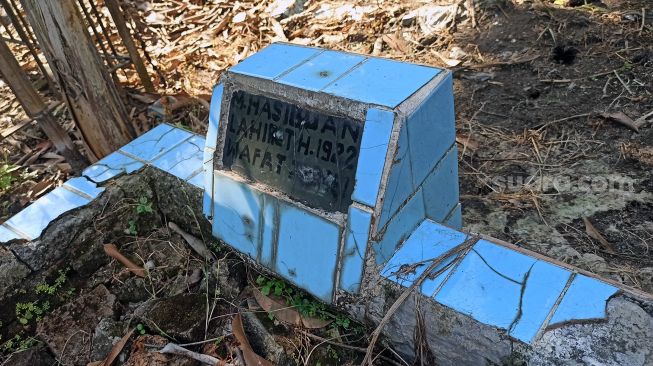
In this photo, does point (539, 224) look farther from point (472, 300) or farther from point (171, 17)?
point (171, 17)

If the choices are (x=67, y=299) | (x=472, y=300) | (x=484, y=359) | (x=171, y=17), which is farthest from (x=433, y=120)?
(x=171, y=17)

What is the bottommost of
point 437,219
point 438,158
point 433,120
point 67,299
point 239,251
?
point 67,299

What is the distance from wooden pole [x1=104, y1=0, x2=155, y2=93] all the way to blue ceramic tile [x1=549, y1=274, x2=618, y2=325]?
415 cm

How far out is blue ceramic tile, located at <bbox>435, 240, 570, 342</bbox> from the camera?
1897 mm

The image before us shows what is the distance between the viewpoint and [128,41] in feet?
14.6

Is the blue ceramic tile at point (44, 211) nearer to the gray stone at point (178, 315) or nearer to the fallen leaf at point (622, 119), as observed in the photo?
the gray stone at point (178, 315)

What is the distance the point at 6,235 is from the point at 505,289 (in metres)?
2.80

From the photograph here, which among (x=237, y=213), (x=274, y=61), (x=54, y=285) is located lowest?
(x=54, y=285)

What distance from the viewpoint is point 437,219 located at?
2566 millimetres

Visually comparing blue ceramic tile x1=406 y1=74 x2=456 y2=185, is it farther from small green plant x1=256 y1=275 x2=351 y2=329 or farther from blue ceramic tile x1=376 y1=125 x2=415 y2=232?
small green plant x1=256 y1=275 x2=351 y2=329

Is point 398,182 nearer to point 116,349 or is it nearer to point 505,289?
point 505,289

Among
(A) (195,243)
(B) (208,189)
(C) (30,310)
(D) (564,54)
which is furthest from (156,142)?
(D) (564,54)

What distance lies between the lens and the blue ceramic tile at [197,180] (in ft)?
9.79

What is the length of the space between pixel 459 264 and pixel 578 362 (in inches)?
22.7
